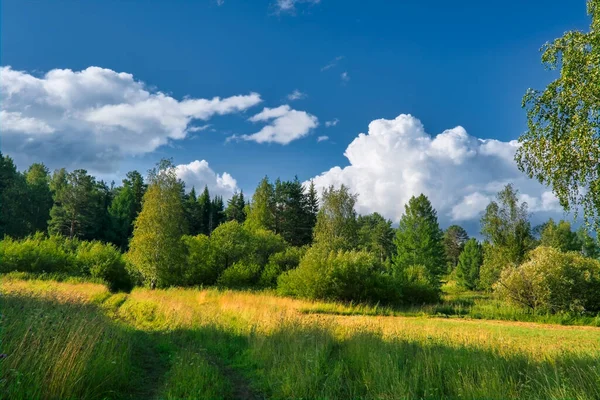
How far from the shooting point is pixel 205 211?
75.4 m

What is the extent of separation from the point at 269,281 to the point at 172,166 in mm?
14262

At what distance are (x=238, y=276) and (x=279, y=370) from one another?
26657 millimetres

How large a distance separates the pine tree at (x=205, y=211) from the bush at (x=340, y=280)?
154 feet

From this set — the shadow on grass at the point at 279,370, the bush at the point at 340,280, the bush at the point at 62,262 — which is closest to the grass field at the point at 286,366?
the shadow on grass at the point at 279,370

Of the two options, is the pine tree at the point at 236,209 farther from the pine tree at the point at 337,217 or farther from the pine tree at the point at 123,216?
the pine tree at the point at 337,217

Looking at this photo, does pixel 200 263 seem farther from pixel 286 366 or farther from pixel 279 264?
pixel 286 366

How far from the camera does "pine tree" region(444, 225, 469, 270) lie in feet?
302

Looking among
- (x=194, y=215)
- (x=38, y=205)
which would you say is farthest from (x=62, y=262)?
(x=194, y=215)

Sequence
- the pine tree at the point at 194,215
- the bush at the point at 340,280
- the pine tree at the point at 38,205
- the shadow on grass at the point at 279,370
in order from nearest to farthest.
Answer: the shadow on grass at the point at 279,370 < the bush at the point at 340,280 < the pine tree at the point at 38,205 < the pine tree at the point at 194,215

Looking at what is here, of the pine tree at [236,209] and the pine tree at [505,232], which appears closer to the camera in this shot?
the pine tree at [505,232]

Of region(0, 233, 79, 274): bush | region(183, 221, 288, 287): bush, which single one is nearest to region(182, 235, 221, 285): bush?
region(183, 221, 288, 287): bush

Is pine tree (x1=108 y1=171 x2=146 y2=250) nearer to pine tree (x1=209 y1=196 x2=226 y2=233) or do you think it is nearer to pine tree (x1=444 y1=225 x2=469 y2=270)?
pine tree (x1=209 y1=196 x2=226 y2=233)

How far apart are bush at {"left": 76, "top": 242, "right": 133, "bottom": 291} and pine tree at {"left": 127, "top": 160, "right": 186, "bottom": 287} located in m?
2.02

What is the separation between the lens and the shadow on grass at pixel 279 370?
5.39 metres
